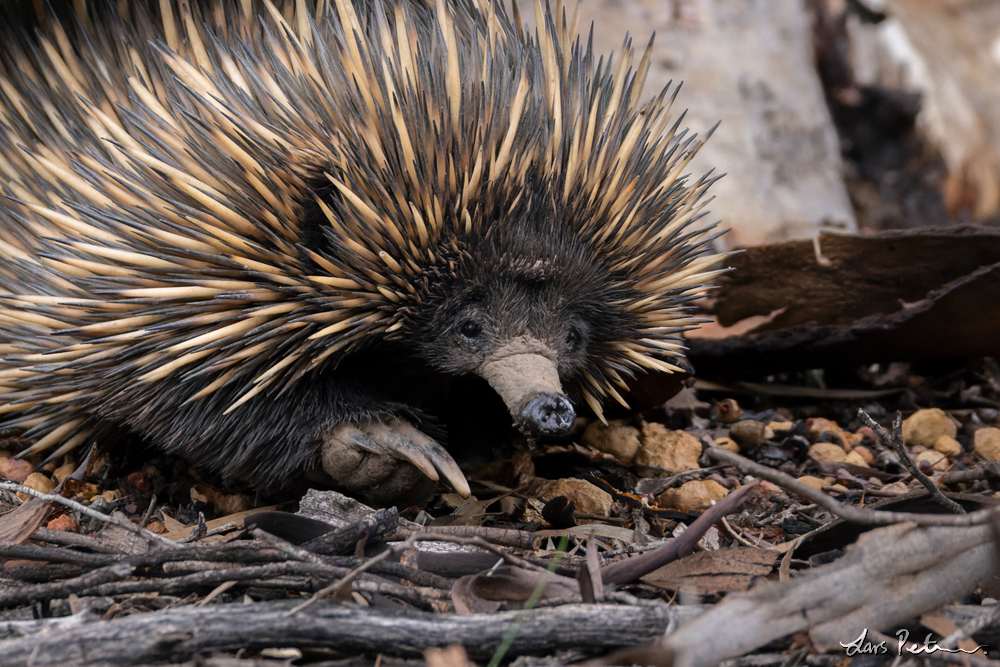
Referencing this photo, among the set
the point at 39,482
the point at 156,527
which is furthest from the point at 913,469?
the point at 39,482

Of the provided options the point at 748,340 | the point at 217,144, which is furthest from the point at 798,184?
the point at 217,144

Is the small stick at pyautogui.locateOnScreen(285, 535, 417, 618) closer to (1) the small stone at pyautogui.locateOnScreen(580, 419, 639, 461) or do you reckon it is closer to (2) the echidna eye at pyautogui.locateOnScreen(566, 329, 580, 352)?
(2) the echidna eye at pyautogui.locateOnScreen(566, 329, 580, 352)

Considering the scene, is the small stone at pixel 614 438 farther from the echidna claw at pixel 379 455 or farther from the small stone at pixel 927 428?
the small stone at pixel 927 428

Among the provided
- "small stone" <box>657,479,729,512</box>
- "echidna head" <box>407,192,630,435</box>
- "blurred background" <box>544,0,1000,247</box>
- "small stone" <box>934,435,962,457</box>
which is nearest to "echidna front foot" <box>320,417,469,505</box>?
"echidna head" <box>407,192,630,435</box>

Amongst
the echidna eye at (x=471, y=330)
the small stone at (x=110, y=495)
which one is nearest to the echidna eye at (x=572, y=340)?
the echidna eye at (x=471, y=330)

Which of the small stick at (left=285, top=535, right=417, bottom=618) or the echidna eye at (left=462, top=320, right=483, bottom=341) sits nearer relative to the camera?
the small stick at (left=285, top=535, right=417, bottom=618)

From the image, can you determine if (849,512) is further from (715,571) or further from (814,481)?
(814,481)
